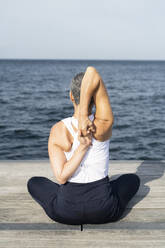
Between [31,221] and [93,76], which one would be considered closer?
[93,76]

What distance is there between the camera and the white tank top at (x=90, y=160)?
261 cm

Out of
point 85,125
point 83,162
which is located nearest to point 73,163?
point 83,162

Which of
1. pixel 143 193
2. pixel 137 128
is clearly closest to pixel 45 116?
pixel 137 128

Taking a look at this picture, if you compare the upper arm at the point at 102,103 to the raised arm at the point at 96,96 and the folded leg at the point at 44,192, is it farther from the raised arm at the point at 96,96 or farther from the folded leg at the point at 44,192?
the folded leg at the point at 44,192

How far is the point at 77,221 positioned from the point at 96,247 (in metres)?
0.36

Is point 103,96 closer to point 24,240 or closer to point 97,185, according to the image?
point 97,185

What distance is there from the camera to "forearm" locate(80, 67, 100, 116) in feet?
7.43

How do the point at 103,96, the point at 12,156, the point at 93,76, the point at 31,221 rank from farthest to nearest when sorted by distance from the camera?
the point at 12,156, the point at 31,221, the point at 103,96, the point at 93,76

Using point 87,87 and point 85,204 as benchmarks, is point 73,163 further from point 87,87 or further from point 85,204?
point 87,87

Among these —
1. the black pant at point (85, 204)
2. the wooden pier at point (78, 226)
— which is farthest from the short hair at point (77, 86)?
the wooden pier at point (78, 226)

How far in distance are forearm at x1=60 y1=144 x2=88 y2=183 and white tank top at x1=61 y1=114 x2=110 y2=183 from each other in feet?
0.23

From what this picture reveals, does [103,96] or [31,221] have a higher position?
[103,96]

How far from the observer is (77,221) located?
2781 millimetres

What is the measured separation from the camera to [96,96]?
2.44m
